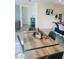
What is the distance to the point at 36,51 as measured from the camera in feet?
3.86

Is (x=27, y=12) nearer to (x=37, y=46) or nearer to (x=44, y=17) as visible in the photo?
(x=44, y=17)

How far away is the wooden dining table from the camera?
1.11m

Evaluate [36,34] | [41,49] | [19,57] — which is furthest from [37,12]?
[19,57]

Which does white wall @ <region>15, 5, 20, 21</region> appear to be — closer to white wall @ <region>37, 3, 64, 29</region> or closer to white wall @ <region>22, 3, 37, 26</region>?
white wall @ <region>22, 3, 37, 26</region>

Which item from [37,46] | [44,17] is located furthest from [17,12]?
[37,46]

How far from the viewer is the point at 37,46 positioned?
117cm

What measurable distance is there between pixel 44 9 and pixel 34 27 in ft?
0.64

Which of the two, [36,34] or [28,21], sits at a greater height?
[28,21]

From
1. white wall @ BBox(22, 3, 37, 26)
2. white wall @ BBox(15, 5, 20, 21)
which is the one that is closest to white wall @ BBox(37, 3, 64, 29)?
white wall @ BBox(22, 3, 37, 26)

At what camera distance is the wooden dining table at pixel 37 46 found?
1108 mm

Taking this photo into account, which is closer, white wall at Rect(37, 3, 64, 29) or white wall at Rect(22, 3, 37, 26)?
white wall at Rect(37, 3, 64, 29)

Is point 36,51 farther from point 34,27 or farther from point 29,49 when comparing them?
point 34,27

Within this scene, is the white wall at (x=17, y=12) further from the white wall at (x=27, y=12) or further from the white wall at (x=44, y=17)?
the white wall at (x=44, y=17)
